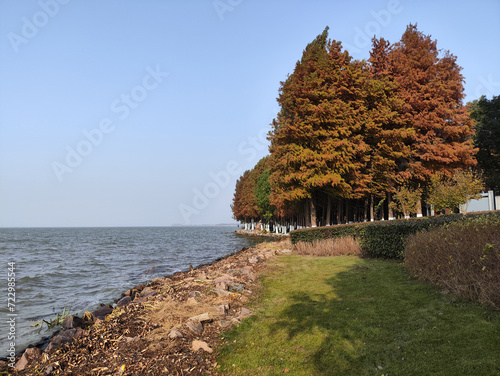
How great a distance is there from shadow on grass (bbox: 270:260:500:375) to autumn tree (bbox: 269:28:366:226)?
627 inches

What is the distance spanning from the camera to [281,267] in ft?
45.1

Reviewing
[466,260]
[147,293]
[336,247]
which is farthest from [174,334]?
[336,247]

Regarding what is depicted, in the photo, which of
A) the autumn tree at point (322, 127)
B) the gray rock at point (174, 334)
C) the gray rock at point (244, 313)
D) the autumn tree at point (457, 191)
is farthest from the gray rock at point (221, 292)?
the autumn tree at point (457, 191)

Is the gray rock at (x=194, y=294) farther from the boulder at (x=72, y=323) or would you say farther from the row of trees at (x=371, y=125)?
the row of trees at (x=371, y=125)

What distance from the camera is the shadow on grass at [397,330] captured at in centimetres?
471

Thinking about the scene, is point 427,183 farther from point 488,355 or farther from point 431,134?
point 488,355

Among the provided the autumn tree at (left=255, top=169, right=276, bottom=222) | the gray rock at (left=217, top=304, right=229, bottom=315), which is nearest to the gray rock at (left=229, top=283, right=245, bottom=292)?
the gray rock at (left=217, top=304, right=229, bottom=315)

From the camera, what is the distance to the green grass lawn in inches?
189

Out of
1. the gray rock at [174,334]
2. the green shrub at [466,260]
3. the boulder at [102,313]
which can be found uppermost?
the green shrub at [466,260]

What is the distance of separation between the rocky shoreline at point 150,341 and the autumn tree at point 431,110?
22.3m

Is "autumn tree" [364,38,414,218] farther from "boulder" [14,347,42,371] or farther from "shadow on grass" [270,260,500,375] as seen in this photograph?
"boulder" [14,347,42,371]

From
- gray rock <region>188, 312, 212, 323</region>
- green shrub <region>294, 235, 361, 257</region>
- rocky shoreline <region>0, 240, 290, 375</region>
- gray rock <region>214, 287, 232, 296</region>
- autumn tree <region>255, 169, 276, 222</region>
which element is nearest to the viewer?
rocky shoreline <region>0, 240, 290, 375</region>

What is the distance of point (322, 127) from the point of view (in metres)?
24.9

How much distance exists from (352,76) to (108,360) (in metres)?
26.0
